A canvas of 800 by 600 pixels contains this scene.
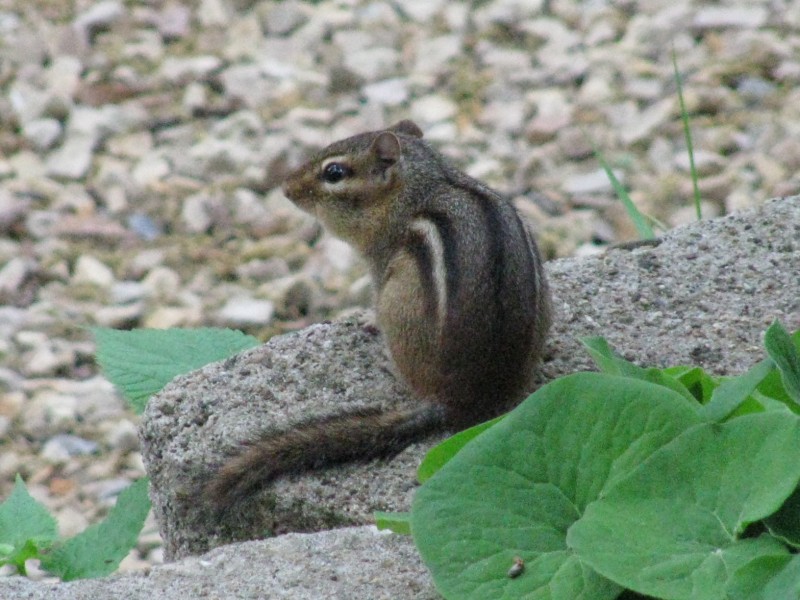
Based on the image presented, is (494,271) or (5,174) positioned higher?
(494,271)

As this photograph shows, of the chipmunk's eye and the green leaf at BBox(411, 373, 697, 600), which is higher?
the green leaf at BBox(411, 373, 697, 600)

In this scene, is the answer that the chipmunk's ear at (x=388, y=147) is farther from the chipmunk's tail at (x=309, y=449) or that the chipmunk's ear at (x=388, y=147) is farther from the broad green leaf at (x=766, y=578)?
the broad green leaf at (x=766, y=578)

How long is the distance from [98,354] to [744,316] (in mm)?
1321

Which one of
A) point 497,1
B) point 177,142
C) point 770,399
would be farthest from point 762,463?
point 497,1

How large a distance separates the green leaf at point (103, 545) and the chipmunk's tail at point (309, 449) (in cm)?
14

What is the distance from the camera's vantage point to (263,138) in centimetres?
567

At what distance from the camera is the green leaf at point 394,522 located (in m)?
2.02

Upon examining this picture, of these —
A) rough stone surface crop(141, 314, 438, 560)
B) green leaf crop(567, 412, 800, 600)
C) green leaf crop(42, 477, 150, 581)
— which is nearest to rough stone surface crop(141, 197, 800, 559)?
rough stone surface crop(141, 314, 438, 560)

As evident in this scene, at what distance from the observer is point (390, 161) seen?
346 centimetres

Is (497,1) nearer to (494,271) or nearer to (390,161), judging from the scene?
(390,161)

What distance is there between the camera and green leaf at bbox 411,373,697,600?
5.91 feet

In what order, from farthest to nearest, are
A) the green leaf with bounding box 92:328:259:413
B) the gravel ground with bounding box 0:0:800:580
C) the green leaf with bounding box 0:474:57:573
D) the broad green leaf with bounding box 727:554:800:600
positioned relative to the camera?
the gravel ground with bounding box 0:0:800:580 < the green leaf with bounding box 92:328:259:413 < the green leaf with bounding box 0:474:57:573 < the broad green leaf with bounding box 727:554:800:600

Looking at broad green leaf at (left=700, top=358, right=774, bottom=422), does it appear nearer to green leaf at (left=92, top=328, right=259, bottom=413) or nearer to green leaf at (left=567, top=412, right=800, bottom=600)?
green leaf at (left=567, top=412, right=800, bottom=600)

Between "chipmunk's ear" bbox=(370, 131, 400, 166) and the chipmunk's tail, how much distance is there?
895 mm
